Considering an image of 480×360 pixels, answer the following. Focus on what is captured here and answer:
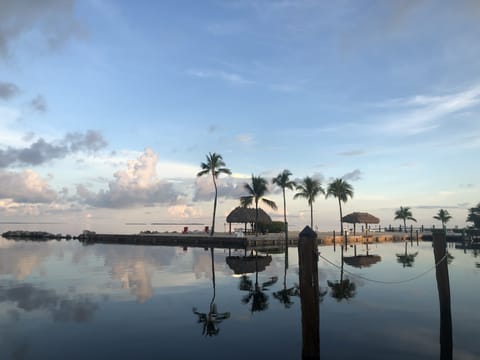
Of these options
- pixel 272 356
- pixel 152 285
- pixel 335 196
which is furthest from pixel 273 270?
pixel 335 196

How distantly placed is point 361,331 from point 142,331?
7433 mm

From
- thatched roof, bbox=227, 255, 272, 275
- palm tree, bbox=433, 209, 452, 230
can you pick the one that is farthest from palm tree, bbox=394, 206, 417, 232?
thatched roof, bbox=227, 255, 272, 275

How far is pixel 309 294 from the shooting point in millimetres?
10156

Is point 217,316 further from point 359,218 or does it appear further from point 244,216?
point 359,218

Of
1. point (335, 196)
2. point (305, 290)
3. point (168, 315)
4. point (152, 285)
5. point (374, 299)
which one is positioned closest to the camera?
point (305, 290)

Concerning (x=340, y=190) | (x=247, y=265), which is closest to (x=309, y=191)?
(x=340, y=190)

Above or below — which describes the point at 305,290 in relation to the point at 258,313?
above

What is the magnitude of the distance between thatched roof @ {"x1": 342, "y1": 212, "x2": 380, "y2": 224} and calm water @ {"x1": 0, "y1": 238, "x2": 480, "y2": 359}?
4313 cm

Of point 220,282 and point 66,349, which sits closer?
point 66,349

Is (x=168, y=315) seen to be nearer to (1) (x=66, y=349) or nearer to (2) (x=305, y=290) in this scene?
(1) (x=66, y=349)

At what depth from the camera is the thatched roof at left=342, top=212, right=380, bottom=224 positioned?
69.6 meters

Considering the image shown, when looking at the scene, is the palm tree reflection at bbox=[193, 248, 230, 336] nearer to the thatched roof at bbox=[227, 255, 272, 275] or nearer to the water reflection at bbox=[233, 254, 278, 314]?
the water reflection at bbox=[233, 254, 278, 314]

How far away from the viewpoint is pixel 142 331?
13156 mm

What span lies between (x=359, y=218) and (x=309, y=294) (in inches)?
2484
